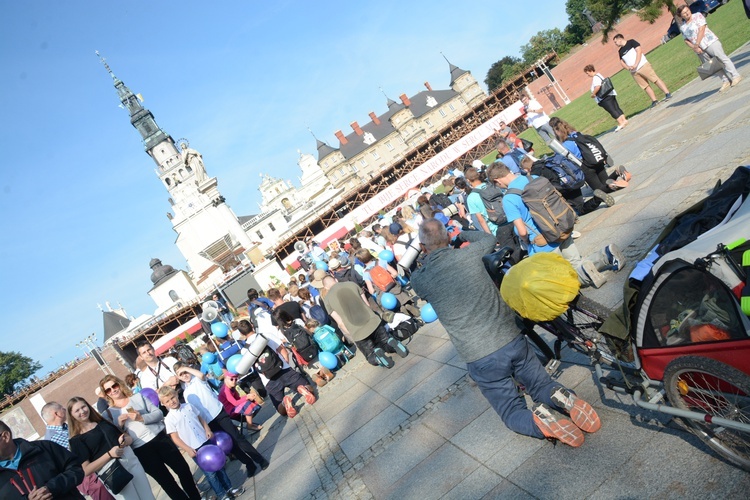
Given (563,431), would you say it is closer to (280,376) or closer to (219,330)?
(280,376)

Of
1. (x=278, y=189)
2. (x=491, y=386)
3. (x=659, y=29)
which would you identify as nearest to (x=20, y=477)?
(x=491, y=386)

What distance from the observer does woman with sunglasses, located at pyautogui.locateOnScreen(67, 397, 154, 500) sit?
541 cm

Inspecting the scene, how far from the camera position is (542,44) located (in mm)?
96250

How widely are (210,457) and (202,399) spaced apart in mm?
823

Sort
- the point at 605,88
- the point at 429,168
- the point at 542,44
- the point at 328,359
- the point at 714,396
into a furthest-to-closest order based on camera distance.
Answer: the point at 542,44
the point at 429,168
the point at 605,88
the point at 328,359
the point at 714,396

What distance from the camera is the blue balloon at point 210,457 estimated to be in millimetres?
6203

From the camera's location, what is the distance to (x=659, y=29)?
4438cm

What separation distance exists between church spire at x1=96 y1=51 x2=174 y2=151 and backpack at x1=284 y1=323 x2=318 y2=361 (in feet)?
333

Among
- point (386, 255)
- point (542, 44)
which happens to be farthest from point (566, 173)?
point (542, 44)

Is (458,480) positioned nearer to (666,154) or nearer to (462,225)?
(462,225)

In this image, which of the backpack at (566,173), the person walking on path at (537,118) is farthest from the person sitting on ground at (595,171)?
the person walking on path at (537,118)

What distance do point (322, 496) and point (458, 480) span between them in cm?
179

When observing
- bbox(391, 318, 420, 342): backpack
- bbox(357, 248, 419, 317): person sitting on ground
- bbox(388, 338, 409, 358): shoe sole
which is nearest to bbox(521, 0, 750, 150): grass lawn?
bbox(357, 248, 419, 317): person sitting on ground

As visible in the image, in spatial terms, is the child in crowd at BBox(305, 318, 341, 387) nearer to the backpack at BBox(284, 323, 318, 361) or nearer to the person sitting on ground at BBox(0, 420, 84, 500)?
the backpack at BBox(284, 323, 318, 361)
